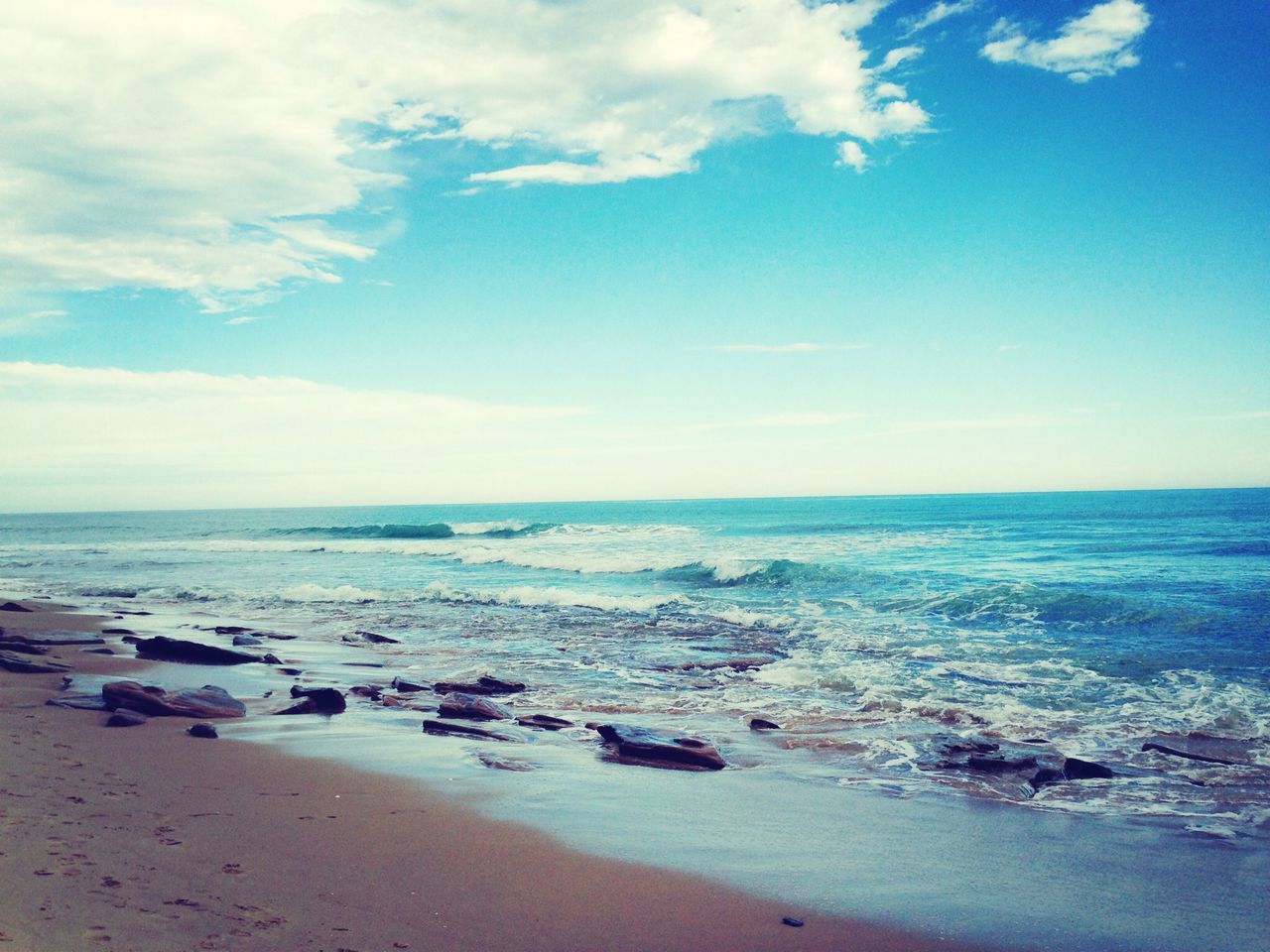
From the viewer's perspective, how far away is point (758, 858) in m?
5.47

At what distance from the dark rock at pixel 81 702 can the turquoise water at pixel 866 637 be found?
195 inches

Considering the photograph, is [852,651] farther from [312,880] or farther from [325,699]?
[312,880]

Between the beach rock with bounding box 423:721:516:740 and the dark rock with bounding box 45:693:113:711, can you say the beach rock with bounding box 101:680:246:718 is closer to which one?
the dark rock with bounding box 45:693:113:711

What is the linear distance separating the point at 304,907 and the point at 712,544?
41.7m

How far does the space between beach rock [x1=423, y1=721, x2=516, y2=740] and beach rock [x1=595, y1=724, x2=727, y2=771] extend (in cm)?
139

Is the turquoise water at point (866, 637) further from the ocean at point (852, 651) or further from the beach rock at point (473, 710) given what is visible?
the beach rock at point (473, 710)

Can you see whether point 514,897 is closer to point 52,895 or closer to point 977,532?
point 52,895

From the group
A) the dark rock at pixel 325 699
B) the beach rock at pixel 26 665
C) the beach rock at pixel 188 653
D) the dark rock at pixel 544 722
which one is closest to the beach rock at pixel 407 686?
the dark rock at pixel 325 699

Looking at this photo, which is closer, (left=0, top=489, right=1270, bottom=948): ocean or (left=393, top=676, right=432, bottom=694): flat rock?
(left=0, top=489, right=1270, bottom=948): ocean

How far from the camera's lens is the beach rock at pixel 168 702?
9266 mm

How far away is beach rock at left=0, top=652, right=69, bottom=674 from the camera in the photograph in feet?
38.0

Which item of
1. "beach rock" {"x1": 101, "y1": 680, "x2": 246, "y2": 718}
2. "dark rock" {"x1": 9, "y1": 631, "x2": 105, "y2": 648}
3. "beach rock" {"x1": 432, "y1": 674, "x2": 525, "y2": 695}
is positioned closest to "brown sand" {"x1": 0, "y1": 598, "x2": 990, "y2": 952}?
"beach rock" {"x1": 101, "y1": 680, "x2": 246, "y2": 718}

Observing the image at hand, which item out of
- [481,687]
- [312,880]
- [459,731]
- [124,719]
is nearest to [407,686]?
[481,687]

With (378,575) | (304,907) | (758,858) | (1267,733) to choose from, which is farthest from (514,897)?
(378,575)
